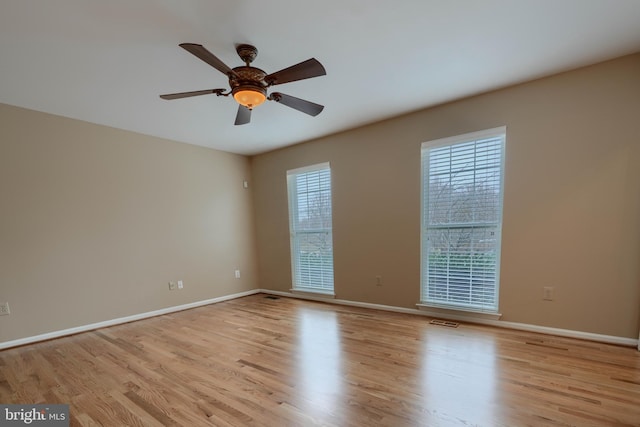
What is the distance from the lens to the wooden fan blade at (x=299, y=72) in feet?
5.77

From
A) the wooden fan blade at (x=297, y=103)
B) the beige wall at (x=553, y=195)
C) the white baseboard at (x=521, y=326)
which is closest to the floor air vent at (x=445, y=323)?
the white baseboard at (x=521, y=326)

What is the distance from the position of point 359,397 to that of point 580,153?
2902mm

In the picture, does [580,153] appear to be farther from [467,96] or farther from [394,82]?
[394,82]

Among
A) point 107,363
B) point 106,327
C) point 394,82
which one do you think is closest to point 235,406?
point 107,363

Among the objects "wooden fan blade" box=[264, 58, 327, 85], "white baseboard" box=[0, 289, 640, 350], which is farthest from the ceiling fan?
"white baseboard" box=[0, 289, 640, 350]

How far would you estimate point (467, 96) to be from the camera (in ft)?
9.86

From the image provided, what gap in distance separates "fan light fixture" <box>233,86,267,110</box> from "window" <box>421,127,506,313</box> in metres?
2.16

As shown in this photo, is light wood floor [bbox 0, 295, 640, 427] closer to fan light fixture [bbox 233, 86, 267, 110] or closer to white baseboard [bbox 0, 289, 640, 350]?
white baseboard [bbox 0, 289, 640, 350]

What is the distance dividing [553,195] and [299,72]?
8.76ft

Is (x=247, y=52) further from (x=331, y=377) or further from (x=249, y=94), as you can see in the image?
(x=331, y=377)

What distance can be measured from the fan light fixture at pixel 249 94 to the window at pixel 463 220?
216 cm

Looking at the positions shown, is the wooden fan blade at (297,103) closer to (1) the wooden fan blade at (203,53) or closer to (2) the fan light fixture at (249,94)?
(2) the fan light fixture at (249,94)

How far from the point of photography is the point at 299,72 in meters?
1.86

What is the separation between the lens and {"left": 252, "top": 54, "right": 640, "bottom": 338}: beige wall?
7.84 feet
